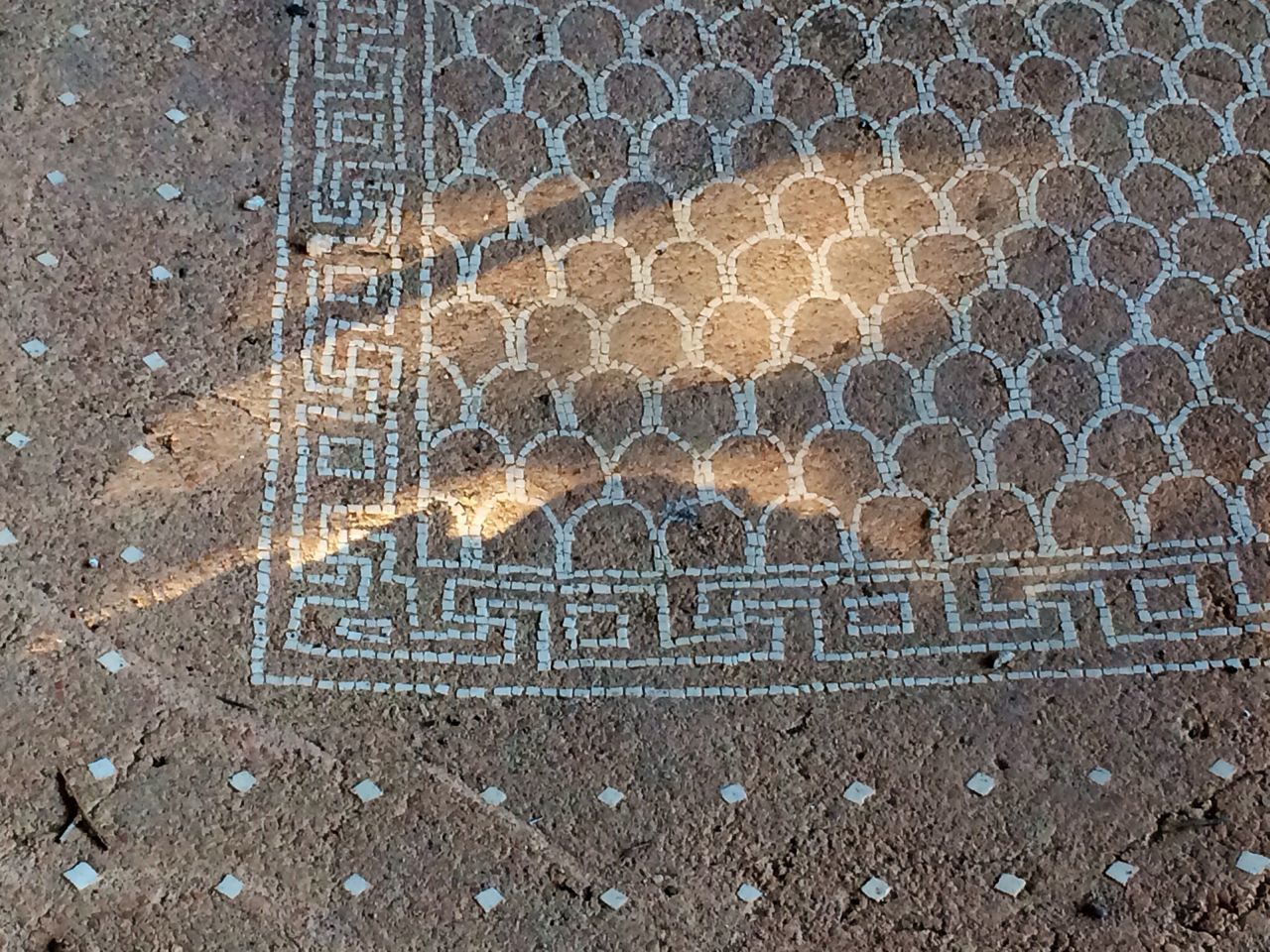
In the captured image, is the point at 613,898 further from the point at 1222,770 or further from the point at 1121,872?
the point at 1222,770

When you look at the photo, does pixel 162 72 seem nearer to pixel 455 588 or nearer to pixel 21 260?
pixel 21 260

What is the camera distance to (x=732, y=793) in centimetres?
160

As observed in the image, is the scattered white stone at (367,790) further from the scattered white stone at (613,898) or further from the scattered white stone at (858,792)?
the scattered white stone at (858,792)

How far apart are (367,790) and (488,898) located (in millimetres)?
163

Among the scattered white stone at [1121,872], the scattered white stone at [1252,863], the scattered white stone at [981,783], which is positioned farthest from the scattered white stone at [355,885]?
the scattered white stone at [1252,863]

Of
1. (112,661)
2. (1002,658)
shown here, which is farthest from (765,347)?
(112,661)

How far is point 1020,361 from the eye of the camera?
6.10ft

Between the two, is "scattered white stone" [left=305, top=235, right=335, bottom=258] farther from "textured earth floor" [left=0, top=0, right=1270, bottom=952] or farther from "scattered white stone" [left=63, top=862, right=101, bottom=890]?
"scattered white stone" [left=63, top=862, right=101, bottom=890]

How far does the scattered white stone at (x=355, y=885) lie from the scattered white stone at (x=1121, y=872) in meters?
0.71

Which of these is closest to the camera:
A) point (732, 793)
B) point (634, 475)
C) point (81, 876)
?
point (81, 876)

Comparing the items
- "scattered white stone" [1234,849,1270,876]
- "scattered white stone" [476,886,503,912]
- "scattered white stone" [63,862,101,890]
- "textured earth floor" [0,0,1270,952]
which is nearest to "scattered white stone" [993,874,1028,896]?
"textured earth floor" [0,0,1270,952]

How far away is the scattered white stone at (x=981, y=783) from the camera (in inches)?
63.0

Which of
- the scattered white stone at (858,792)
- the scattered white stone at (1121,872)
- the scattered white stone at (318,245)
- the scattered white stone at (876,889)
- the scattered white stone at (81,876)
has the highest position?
the scattered white stone at (318,245)

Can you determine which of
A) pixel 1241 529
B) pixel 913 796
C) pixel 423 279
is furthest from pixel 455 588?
pixel 1241 529
